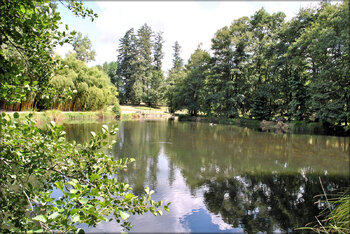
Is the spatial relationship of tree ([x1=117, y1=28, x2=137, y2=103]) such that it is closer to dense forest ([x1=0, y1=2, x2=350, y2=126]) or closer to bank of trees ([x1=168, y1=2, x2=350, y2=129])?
dense forest ([x1=0, y1=2, x2=350, y2=126])

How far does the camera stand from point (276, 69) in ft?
79.7

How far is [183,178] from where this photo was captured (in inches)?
251

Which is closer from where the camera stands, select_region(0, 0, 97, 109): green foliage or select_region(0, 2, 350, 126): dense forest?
select_region(0, 0, 97, 109): green foliage

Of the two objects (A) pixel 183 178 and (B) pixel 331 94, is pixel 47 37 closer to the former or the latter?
(A) pixel 183 178

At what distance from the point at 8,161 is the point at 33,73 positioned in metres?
0.83

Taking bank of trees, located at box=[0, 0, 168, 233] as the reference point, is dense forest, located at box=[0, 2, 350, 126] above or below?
above

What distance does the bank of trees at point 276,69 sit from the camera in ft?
53.8

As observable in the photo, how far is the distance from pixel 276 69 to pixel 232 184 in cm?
2190

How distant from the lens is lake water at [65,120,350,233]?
3.97 meters

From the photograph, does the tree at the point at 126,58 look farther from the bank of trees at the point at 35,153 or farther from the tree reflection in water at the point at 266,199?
the bank of trees at the point at 35,153

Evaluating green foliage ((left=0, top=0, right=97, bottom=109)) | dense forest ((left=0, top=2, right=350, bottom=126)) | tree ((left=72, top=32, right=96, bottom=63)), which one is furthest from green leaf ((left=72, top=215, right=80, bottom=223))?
tree ((left=72, top=32, right=96, bottom=63))

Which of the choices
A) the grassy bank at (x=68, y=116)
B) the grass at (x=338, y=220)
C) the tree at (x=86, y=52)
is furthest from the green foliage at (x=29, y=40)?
the tree at (x=86, y=52)

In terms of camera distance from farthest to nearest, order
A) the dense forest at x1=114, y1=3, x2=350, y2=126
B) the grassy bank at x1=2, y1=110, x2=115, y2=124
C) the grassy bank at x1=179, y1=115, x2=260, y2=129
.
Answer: the grassy bank at x1=179, y1=115, x2=260, y2=129 < the grassy bank at x1=2, y1=110, x2=115, y2=124 < the dense forest at x1=114, y1=3, x2=350, y2=126

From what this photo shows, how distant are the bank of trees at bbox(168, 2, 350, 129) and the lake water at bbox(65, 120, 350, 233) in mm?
8384
